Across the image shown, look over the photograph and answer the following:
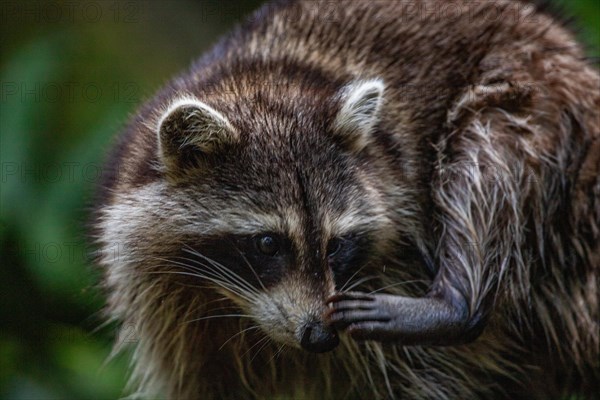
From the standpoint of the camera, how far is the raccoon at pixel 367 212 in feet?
12.1

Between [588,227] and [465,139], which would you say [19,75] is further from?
[588,227]

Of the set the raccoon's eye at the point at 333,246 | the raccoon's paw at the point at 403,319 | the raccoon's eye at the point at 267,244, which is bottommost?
the raccoon's paw at the point at 403,319

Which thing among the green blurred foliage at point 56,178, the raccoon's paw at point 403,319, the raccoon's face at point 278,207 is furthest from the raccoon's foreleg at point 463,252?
the green blurred foliage at point 56,178

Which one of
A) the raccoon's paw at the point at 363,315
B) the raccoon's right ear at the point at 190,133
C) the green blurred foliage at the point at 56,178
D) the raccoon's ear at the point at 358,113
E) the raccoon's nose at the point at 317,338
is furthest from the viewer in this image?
the green blurred foliage at the point at 56,178

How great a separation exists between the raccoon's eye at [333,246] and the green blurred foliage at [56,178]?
113 centimetres

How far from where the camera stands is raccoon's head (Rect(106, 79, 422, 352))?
3588mm

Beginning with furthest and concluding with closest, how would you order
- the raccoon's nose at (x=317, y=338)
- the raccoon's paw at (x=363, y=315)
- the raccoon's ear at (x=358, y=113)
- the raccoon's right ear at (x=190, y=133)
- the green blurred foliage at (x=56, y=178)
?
the green blurred foliage at (x=56, y=178), the raccoon's ear at (x=358, y=113), the raccoon's right ear at (x=190, y=133), the raccoon's paw at (x=363, y=315), the raccoon's nose at (x=317, y=338)

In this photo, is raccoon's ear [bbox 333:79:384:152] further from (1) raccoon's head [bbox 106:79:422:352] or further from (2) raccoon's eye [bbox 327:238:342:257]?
(2) raccoon's eye [bbox 327:238:342:257]

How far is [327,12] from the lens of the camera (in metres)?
4.53

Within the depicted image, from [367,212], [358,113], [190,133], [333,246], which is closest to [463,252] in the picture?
[367,212]

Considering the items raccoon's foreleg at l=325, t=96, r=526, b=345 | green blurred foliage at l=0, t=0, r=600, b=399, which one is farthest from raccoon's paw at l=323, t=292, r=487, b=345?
green blurred foliage at l=0, t=0, r=600, b=399

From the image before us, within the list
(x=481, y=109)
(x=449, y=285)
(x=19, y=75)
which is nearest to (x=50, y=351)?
(x=19, y=75)

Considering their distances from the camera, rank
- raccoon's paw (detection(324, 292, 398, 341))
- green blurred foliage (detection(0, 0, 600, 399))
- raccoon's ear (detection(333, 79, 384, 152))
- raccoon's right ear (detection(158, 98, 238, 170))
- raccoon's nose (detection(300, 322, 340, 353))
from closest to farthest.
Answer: raccoon's nose (detection(300, 322, 340, 353)), raccoon's paw (detection(324, 292, 398, 341)), raccoon's right ear (detection(158, 98, 238, 170)), raccoon's ear (detection(333, 79, 384, 152)), green blurred foliage (detection(0, 0, 600, 399))

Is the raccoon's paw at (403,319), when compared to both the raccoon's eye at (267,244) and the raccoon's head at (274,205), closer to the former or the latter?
the raccoon's head at (274,205)
